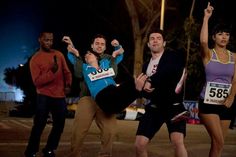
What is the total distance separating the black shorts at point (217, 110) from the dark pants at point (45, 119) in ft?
7.55

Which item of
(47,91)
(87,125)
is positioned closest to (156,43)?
(87,125)

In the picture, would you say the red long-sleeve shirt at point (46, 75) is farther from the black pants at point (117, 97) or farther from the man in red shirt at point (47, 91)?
the black pants at point (117, 97)

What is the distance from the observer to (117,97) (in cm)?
552

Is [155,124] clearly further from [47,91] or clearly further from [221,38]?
[47,91]

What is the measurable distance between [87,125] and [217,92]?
1727mm

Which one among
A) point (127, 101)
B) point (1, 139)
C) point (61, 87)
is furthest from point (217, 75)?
point (1, 139)

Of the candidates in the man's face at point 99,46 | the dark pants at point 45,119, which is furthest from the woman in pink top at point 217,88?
the dark pants at point 45,119

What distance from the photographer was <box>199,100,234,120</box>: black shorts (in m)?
6.20

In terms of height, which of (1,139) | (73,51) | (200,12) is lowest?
(1,139)

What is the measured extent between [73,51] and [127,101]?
1494 mm

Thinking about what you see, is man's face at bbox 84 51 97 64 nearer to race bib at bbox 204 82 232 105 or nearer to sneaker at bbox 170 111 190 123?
sneaker at bbox 170 111 190 123

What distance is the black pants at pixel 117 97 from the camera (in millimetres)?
5238

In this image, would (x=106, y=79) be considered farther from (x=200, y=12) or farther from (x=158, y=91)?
(x=200, y=12)

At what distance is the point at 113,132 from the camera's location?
6.41 meters
